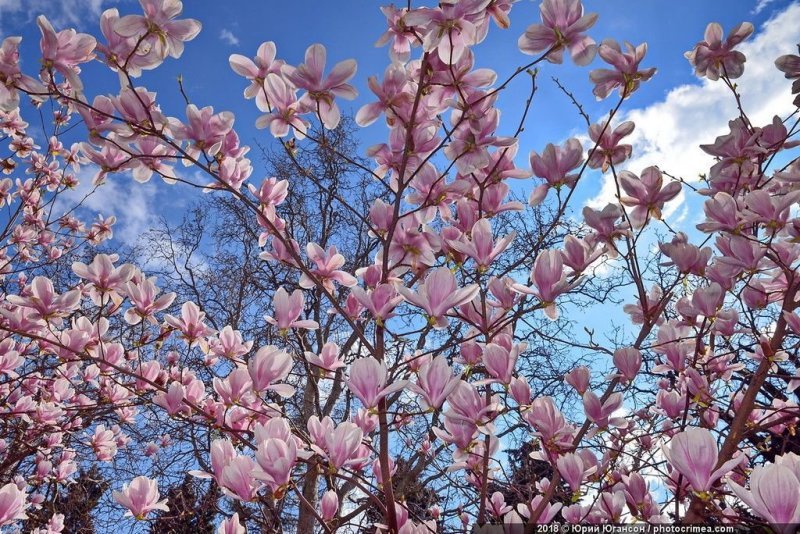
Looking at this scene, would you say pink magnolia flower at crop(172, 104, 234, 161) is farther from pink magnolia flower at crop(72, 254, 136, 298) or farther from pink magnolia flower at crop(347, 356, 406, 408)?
pink magnolia flower at crop(347, 356, 406, 408)

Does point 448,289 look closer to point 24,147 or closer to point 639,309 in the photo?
point 639,309

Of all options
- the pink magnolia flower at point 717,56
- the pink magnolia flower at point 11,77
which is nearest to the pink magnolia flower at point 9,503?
the pink magnolia flower at point 11,77

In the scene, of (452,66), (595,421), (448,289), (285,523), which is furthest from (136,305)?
(285,523)

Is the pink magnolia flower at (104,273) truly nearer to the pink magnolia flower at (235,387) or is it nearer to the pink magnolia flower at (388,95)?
the pink magnolia flower at (235,387)

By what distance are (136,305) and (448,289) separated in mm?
1152

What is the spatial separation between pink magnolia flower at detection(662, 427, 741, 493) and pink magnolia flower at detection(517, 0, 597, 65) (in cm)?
91

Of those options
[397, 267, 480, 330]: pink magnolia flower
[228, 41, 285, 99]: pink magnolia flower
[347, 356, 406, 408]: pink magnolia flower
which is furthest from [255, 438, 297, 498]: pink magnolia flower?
[228, 41, 285, 99]: pink magnolia flower

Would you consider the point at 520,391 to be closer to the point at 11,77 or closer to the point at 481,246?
the point at 481,246

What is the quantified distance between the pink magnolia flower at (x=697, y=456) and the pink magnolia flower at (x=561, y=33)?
0.91 metres

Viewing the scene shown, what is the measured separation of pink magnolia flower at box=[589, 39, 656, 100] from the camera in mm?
1312

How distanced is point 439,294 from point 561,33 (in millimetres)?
737

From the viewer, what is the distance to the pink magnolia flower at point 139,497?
1395 mm

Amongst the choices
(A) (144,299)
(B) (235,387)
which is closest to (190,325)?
→ (A) (144,299)

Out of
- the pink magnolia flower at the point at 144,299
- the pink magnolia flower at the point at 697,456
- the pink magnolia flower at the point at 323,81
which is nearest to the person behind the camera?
the pink magnolia flower at the point at 697,456
